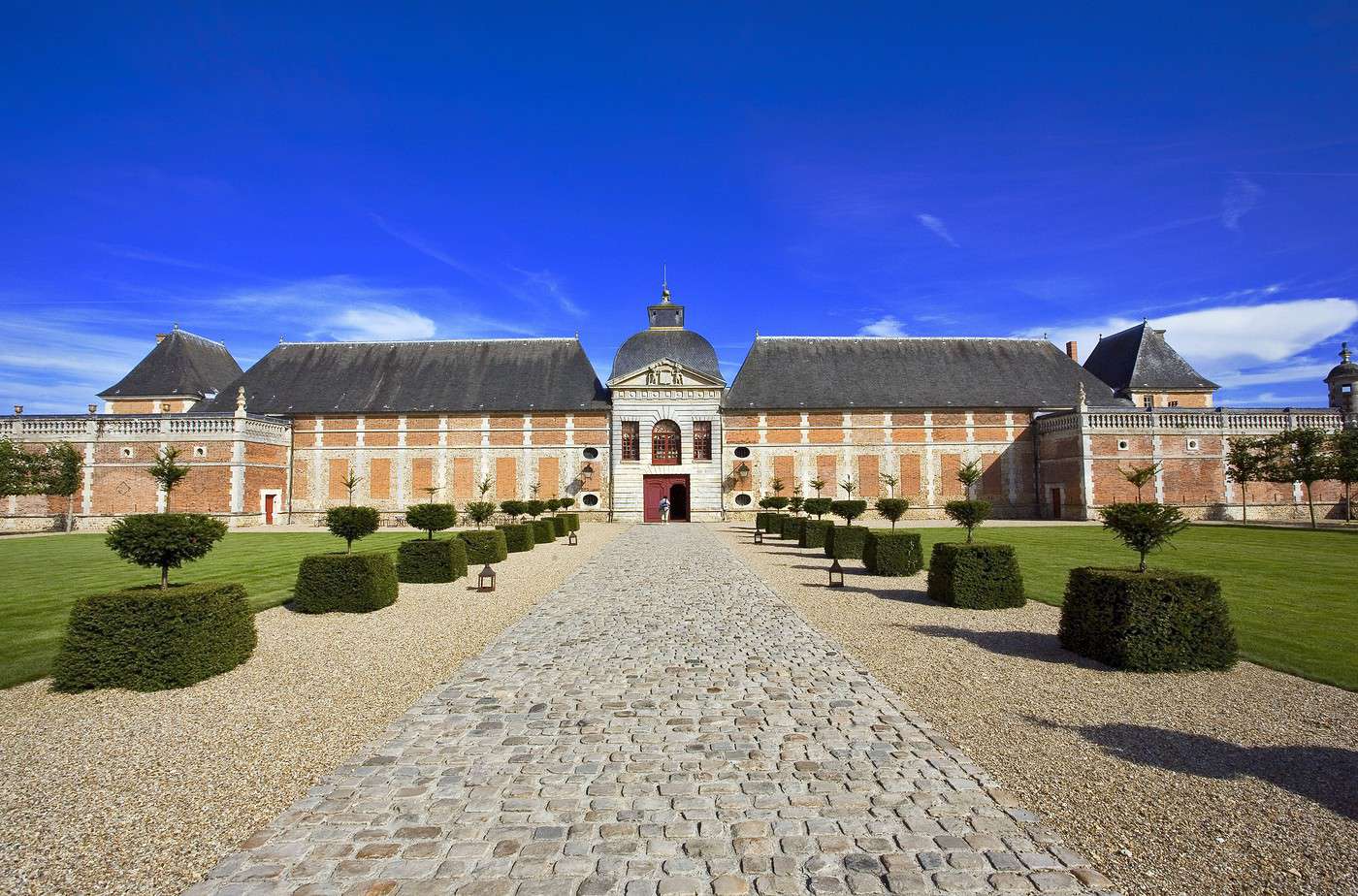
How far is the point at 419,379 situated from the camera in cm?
3500

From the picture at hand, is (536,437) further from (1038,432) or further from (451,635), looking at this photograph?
(451,635)

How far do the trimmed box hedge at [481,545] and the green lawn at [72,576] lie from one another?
11.2 feet

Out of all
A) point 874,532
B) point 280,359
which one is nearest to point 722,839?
point 874,532

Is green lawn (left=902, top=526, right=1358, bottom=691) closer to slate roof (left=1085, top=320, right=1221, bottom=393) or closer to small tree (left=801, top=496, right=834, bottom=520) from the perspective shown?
small tree (left=801, top=496, right=834, bottom=520)

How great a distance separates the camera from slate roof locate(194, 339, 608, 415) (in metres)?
33.7

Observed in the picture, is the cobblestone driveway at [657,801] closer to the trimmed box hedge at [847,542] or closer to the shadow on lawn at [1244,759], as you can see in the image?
the shadow on lawn at [1244,759]

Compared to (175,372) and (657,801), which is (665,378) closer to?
(175,372)

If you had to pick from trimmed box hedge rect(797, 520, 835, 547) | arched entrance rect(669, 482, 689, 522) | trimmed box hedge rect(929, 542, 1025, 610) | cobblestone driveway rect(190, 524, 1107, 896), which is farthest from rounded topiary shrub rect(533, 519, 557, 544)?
cobblestone driveway rect(190, 524, 1107, 896)

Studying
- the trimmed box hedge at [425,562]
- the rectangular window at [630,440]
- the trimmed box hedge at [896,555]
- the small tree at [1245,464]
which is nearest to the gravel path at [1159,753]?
the trimmed box hedge at [896,555]

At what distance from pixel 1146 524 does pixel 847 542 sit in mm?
9282

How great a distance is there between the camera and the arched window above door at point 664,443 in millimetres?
33438

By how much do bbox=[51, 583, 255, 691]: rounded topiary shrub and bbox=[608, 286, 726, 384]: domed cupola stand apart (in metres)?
27.5

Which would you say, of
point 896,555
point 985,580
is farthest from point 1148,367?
point 985,580

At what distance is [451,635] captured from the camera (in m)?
8.43
